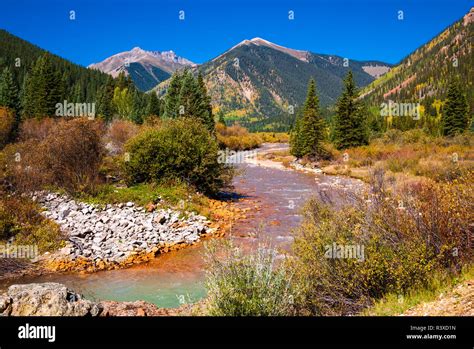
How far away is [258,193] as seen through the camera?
3042 cm

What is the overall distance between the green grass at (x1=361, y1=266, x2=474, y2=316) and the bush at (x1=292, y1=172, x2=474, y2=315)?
170 mm


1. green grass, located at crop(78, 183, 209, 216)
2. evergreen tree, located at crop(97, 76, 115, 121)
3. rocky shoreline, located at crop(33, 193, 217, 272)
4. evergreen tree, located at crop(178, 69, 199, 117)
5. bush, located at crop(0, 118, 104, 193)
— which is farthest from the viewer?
evergreen tree, located at crop(97, 76, 115, 121)

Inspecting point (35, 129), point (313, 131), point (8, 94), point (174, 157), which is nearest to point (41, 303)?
point (174, 157)

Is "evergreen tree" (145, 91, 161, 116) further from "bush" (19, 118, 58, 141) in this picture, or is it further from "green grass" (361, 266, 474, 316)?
"green grass" (361, 266, 474, 316)

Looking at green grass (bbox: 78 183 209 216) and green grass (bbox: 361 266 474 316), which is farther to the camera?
green grass (bbox: 78 183 209 216)

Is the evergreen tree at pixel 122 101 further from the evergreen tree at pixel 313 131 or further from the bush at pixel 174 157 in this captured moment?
the bush at pixel 174 157

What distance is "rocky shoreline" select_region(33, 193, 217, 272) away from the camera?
14.8 metres

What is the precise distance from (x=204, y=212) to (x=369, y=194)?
13537 mm

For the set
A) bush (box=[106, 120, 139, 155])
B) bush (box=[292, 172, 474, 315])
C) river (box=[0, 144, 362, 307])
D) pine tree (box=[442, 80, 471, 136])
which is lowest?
river (box=[0, 144, 362, 307])

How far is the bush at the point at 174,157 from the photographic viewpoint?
996 inches

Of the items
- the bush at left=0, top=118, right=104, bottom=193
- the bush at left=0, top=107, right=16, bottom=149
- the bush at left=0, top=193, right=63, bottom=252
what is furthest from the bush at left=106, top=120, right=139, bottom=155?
the bush at left=0, top=193, right=63, bottom=252

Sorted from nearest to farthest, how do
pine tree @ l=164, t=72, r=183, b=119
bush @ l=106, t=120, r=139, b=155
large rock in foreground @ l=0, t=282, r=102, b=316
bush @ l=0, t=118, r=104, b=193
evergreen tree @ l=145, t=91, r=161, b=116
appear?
1. large rock in foreground @ l=0, t=282, r=102, b=316
2. bush @ l=0, t=118, r=104, b=193
3. bush @ l=106, t=120, r=139, b=155
4. pine tree @ l=164, t=72, r=183, b=119
5. evergreen tree @ l=145, t=91, r=161, b=116
